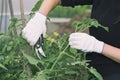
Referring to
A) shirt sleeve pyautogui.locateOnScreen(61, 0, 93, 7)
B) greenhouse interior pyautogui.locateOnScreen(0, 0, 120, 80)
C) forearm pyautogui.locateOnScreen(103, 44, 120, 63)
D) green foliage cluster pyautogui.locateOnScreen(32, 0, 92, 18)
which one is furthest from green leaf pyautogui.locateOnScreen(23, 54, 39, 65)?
green foliage cluster pyautogui.locateOnScreen(32, 0, 92, 18)

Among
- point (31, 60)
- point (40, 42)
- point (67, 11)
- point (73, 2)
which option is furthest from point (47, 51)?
point (67, 11)

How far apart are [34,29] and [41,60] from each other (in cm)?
17

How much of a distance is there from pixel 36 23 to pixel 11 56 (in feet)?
0.66

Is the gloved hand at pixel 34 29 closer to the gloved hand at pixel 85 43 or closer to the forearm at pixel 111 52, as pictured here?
the gloved hand at pixel 85 43

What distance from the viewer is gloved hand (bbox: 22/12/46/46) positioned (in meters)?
1.90

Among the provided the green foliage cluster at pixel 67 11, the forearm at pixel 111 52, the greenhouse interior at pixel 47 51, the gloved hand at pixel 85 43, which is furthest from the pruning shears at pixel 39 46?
the green foliage cluster at pixel 67 11

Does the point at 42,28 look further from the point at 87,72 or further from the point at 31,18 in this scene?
the point at 87,72

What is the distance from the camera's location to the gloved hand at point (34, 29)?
6.25 ft

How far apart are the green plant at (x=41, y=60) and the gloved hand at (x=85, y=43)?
0.10ft

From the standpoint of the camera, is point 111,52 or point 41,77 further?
point 111,52

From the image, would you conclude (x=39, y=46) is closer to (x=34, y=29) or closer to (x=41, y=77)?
(x=34, y=29)

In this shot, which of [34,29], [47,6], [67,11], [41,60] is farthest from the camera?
[67,11]

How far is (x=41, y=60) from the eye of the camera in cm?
185

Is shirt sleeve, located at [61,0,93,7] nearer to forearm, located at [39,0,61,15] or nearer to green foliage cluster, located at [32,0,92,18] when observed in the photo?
forearm, located at [39,0,61,15]
